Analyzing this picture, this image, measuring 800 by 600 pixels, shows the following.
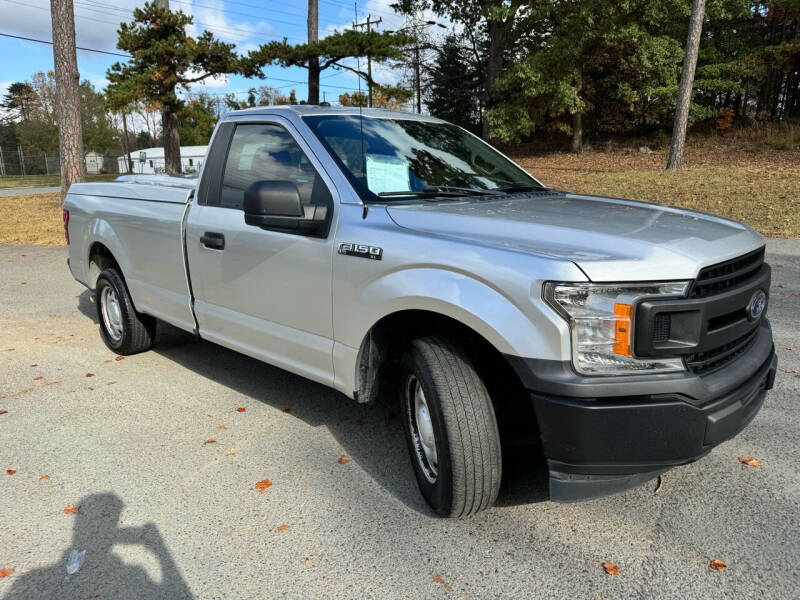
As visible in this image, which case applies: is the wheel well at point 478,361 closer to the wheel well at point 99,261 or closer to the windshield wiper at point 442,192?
the windshield wiper at point 442,192

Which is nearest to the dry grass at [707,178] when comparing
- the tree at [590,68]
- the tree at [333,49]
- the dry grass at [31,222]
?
the tree at [590,68]

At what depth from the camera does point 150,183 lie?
202 inches

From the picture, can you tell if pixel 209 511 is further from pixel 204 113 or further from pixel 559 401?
pixel 204 113

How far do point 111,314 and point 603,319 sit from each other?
472cm

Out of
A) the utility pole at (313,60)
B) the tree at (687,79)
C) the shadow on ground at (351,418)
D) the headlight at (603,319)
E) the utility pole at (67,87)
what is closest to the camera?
the headlight at (603,319)

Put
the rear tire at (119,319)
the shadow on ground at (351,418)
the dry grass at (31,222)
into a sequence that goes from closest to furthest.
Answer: the shadow on ground at (351,418)
the rear tire at (119,319)
the dry grass at (31,222)

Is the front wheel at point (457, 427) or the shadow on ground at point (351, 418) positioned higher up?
the front wheel at point (457, 427)

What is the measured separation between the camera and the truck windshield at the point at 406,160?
344 centimetres

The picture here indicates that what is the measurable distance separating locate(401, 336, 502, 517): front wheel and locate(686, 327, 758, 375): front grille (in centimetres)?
83

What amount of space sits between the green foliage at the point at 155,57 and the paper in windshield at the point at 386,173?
15.6 meters

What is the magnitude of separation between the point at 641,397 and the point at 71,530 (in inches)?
103

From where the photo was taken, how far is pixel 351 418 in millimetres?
4172

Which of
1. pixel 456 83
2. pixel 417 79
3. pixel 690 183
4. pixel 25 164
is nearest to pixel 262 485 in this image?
pixel 690 183

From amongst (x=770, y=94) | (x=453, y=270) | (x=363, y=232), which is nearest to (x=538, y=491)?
(x=453, y=270)
